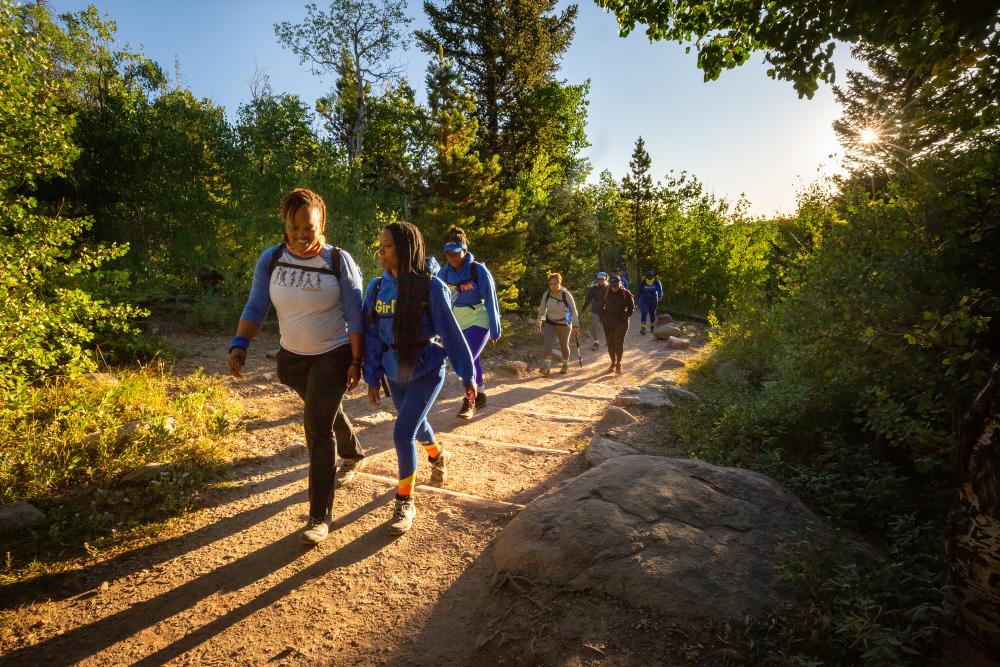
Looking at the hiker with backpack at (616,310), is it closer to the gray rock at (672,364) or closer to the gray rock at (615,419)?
the gray rock at (672,364)

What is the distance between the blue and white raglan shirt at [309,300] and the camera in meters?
Result: 3.27

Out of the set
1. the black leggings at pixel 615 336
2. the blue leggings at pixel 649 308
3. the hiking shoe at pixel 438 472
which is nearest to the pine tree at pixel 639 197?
the blue leggings at pixel 649 308

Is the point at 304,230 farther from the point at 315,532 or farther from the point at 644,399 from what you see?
the point at 644,399

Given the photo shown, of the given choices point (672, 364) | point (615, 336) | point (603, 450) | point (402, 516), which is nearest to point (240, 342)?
point (402, 516)

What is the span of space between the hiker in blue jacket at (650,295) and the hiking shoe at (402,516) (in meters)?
14.8

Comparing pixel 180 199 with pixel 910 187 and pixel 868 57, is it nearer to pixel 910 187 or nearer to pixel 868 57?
pixel 910 187

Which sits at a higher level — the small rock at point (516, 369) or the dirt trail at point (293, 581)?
the small rock at point (516, 369)

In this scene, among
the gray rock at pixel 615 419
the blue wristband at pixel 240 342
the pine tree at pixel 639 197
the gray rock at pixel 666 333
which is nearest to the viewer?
the blue wristband at pixel 240 342

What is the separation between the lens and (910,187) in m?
3.41

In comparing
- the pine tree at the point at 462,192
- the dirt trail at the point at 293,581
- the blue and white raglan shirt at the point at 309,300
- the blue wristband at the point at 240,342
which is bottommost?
the dirt trail at the point at 293,581

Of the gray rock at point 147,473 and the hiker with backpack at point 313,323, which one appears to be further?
the gray rock at point 147,473

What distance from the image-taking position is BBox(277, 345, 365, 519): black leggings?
3303 mm

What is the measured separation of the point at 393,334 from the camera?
11.8ft

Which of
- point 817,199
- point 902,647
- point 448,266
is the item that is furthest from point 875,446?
point 817,199
